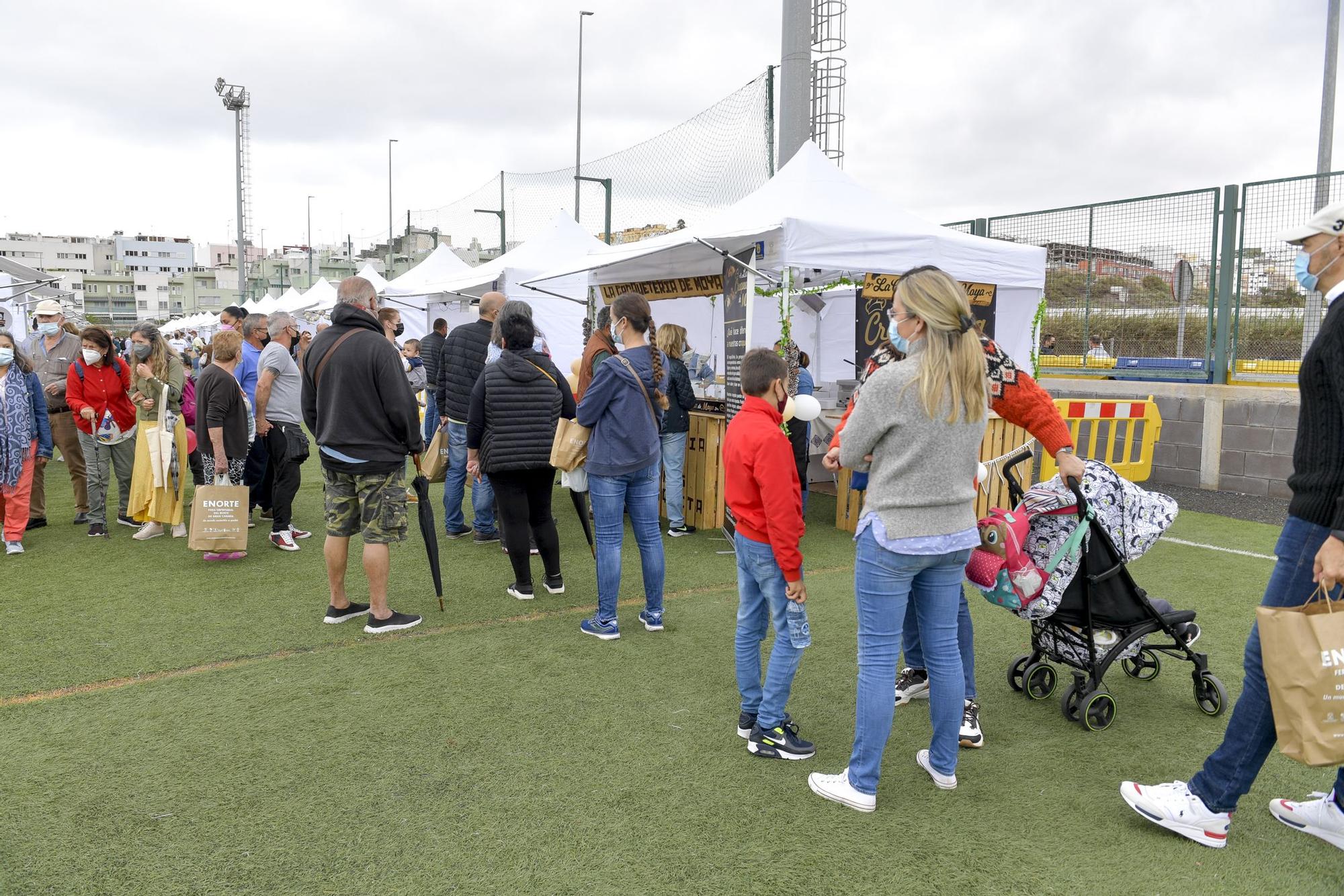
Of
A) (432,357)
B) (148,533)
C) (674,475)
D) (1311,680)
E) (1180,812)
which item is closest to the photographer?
(1311,680)

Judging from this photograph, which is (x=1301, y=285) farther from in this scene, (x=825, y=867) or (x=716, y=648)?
(x=716, y=648)

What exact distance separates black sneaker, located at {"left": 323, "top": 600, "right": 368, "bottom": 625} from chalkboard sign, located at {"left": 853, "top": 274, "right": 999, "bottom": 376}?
15.1 ft

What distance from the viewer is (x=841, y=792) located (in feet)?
9.70

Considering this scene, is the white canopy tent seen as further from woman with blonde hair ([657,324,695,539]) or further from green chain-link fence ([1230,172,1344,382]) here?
green chain-link fence ([1230,172,1344,382])

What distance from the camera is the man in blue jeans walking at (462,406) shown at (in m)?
6.35

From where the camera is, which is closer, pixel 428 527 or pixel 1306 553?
pixel 1306 553

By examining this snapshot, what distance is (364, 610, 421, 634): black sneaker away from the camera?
4.77m

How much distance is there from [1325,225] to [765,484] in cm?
176

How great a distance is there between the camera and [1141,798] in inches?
108

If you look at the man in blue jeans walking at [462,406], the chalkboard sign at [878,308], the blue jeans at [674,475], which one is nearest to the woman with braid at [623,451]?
the man in blue jeans walking at [462,406]

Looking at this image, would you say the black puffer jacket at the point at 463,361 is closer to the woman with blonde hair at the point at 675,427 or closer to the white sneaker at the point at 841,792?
the woman with blonde hair at the point at 675,427

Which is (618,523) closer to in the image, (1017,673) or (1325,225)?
(1017,673)

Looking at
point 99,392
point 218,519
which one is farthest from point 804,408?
point 99,392

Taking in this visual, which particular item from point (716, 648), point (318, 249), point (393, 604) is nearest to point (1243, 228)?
point (716, 648)
